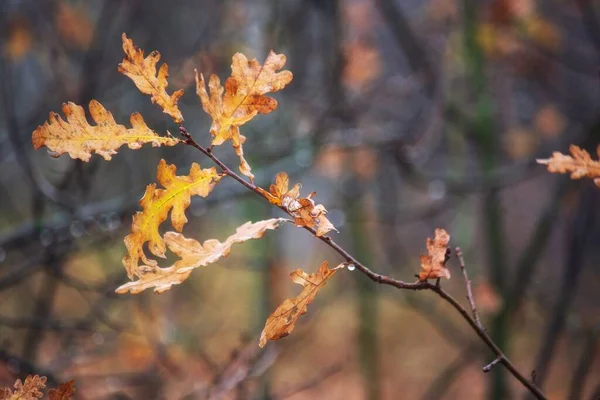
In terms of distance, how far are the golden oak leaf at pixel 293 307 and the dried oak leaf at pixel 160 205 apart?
0.19 m

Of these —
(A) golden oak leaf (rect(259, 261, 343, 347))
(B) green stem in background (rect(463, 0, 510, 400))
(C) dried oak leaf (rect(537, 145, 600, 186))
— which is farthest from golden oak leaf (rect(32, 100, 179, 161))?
(B) green stem in background (rect(463, 0, 510, 400))

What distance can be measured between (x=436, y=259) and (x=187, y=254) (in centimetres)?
38

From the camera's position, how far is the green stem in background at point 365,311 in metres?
3.71

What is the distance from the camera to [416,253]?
11.9 m

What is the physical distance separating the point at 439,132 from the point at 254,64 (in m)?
4.05

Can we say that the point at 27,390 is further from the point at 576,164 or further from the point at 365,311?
the point at 365,311

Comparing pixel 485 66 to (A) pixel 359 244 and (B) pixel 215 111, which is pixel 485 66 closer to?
(A) pixel 359 244

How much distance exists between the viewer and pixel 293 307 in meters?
0.80

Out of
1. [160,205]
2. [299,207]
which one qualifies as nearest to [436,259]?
[299,207]

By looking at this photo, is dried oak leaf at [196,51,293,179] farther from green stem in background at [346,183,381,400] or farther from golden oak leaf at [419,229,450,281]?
green stem in background at [346,183,381,400]

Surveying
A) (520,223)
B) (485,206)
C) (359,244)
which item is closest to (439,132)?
(359,244)

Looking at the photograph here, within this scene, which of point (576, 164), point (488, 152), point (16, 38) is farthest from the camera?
point (488, 152)

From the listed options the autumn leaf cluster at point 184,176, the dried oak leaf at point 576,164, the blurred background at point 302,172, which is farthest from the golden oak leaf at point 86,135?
the blurred background at point 302,172

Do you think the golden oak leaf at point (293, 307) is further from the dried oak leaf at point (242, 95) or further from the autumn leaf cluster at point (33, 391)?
the autumn leaf cluster at point (33, 391)
